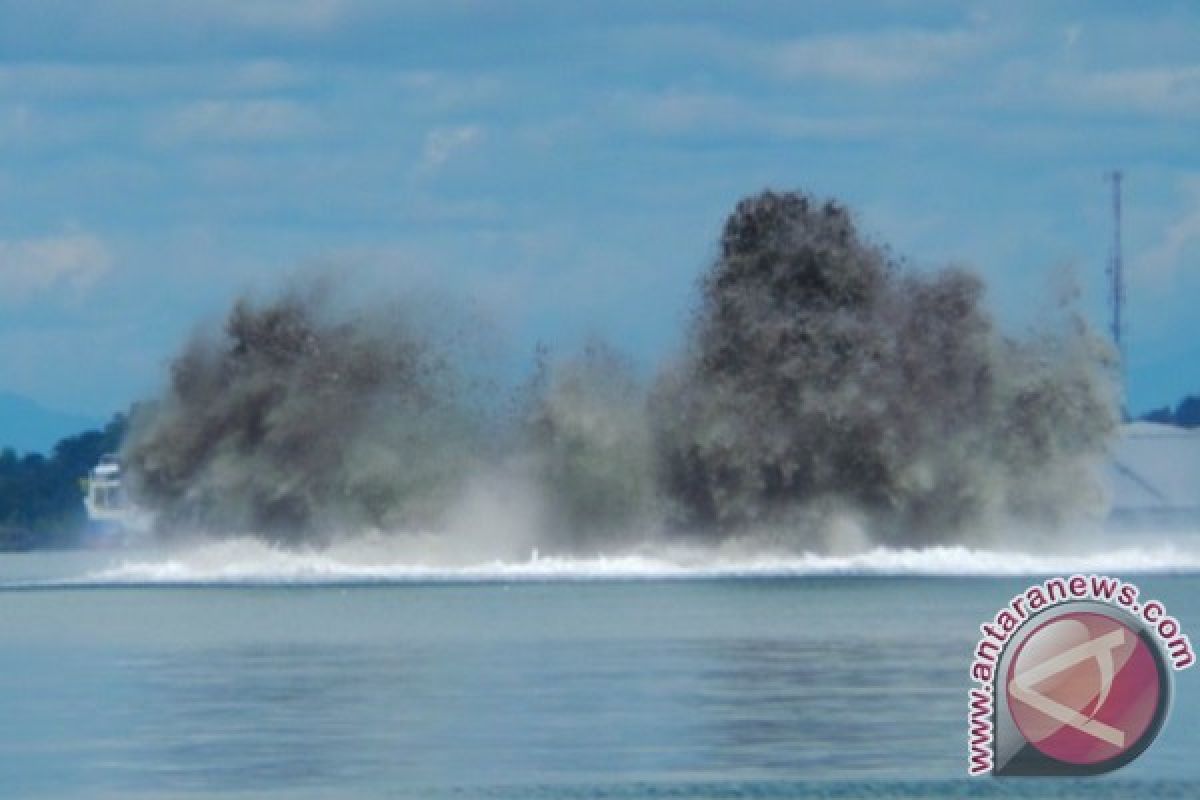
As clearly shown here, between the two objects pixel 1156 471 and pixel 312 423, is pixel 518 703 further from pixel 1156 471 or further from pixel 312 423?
pixel 1156 471

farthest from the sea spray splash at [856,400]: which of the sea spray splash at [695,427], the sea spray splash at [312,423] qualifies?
the sea spray splash at [312,423]

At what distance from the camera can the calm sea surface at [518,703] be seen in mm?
38531

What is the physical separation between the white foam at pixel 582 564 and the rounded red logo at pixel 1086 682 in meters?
71.1

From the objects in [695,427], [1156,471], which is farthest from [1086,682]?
[1156,471]

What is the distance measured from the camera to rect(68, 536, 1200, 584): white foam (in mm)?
103312

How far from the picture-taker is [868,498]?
4173 inches

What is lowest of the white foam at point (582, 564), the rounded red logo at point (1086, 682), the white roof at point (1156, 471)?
the white foam at point (582, 564)

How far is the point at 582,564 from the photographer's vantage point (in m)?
106

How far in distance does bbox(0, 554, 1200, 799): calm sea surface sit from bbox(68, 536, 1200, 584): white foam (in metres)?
19.8

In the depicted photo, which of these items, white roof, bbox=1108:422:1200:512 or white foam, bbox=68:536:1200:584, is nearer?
white foam, bbox=68:536:1200:584

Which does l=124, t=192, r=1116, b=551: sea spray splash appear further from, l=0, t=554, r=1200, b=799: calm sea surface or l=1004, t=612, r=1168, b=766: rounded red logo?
l=1004, t=612, r=1168, b=766: rounded red logo

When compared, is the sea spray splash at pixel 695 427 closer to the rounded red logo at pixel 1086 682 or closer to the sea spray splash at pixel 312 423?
the sea spray splash at pixel 312 423

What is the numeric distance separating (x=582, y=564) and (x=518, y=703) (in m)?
57.0

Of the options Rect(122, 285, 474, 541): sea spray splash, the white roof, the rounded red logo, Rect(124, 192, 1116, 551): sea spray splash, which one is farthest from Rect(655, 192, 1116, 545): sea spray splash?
the rounded red logo
